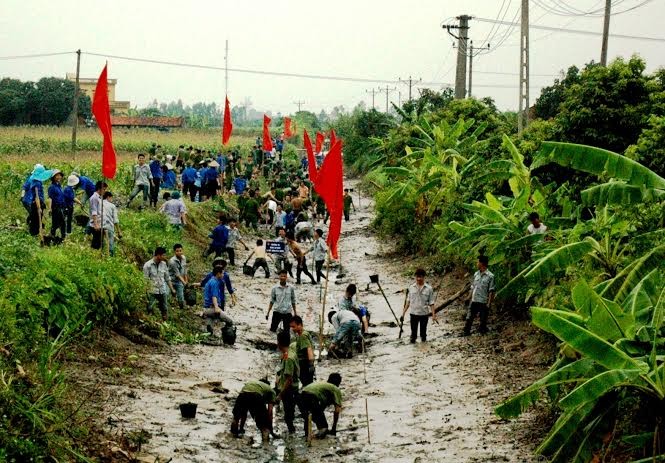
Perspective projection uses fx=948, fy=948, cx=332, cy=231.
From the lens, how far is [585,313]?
9.82 m

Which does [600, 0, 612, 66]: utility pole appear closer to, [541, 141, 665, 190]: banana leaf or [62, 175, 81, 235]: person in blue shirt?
[62, 175, 81, 235]: person in blue shirt

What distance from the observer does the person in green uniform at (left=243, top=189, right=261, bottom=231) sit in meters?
30.0

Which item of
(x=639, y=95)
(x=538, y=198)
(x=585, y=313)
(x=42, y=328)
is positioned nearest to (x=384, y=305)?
(x=538, y=198)

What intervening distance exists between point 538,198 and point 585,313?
27.6ft

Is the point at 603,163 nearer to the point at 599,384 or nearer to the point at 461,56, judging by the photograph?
the point at 599,384

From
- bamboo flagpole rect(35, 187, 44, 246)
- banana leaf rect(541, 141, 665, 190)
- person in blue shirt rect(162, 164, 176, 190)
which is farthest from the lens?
person in blue shirt rect(162, 164, 176, 190)

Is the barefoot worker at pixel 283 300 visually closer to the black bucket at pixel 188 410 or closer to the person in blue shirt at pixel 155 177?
the black bucket at pixel 188 410

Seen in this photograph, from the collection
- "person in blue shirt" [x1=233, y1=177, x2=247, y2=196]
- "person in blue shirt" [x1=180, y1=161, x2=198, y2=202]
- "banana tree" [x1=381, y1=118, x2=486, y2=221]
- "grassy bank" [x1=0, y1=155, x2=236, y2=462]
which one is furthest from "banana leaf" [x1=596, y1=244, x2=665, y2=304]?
"person in blue shirt" [x1=233, y1=177, x2=247, y2=196]

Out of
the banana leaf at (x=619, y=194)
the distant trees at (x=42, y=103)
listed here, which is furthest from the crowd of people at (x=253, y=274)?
the distant trees at (x=42, y=103)

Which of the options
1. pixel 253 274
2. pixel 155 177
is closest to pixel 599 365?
pixel 253 274

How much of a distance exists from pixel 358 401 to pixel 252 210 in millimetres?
16057

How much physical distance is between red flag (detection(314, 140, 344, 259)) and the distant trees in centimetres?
6009

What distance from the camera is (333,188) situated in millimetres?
14680

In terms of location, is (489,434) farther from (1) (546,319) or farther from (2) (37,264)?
(2) (37,264)
